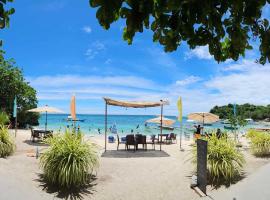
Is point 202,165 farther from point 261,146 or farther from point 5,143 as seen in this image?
point 5,143

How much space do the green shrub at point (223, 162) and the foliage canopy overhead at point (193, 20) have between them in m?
6.61

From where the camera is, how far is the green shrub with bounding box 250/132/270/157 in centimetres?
1345

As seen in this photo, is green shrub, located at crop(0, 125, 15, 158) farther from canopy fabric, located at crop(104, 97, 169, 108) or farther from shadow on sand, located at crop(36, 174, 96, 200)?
canopy fabric, located at crop(104, 97, 169, 108)

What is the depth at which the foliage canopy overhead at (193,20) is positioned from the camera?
7.39 feet

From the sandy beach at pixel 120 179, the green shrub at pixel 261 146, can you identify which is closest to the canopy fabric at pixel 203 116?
the green shrub at pixel 261 146

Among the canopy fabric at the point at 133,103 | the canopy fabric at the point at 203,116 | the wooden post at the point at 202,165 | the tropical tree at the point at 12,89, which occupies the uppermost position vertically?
the tropical tree at the point at 12,89

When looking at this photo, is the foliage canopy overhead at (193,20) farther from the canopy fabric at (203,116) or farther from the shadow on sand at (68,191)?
the canopy fabric at (203,116)

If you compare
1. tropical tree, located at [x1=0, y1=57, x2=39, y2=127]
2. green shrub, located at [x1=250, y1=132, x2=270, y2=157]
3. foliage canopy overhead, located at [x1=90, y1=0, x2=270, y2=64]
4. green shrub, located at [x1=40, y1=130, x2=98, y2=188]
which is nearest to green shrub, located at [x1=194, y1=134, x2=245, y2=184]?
green shrub, located at [x1=40, y1=130, x2=98, y2=188]

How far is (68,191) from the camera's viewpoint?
839 centimetres

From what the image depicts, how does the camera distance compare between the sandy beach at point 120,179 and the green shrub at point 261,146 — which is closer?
the sandy beach at point 120,179

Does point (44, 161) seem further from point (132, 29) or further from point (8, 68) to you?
point (8, 68)

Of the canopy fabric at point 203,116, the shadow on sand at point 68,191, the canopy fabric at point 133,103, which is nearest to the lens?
the shadow on sand at point 68,191

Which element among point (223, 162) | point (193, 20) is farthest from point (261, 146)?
point (193, 20)

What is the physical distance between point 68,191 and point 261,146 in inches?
325
